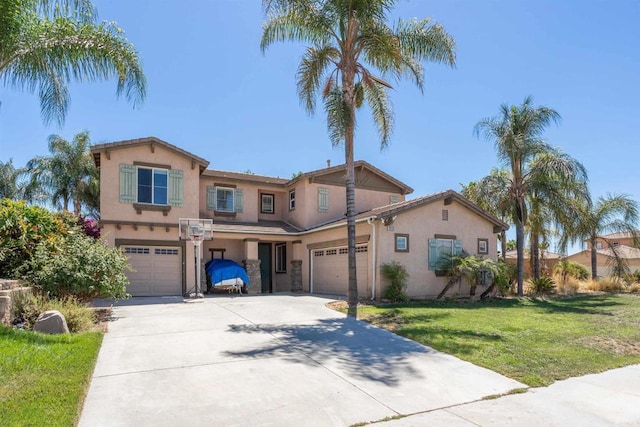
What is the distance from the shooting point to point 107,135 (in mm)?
25781

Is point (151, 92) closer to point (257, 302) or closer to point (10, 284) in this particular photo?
point (10, 284)

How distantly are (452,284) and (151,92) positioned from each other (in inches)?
531

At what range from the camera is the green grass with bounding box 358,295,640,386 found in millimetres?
7301

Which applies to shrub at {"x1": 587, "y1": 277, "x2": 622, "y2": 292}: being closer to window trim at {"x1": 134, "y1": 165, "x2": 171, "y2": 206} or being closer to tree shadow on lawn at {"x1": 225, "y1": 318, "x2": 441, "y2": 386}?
tree shadow on lawn at {"x1": 225, "y1": 318, "x2": 441, "y2": 386}

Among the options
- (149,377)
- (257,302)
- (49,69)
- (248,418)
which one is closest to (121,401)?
(149,377)

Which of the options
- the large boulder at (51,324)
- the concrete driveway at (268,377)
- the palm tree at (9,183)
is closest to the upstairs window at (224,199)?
the concrete driveway at (268,377)

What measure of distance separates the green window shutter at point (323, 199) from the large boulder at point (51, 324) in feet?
47.6

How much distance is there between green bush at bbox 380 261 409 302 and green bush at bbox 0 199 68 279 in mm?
11238

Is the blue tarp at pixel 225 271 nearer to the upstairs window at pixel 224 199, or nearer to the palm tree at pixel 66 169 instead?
the upstairs window at pixel 224 199

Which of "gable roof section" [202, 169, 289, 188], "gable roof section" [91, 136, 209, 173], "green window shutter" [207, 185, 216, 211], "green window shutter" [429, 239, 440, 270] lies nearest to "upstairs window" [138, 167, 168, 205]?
"gable roof section" [91, 136, 209, 173]

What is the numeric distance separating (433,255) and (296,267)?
7.43 metres

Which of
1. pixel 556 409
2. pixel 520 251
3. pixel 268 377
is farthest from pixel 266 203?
pixel 556 409

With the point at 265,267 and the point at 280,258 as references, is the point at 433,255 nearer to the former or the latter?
the point at 280,258

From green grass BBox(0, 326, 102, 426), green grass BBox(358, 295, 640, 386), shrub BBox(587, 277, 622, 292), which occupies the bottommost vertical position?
shrub BBox(587, 277, 622, 292)
